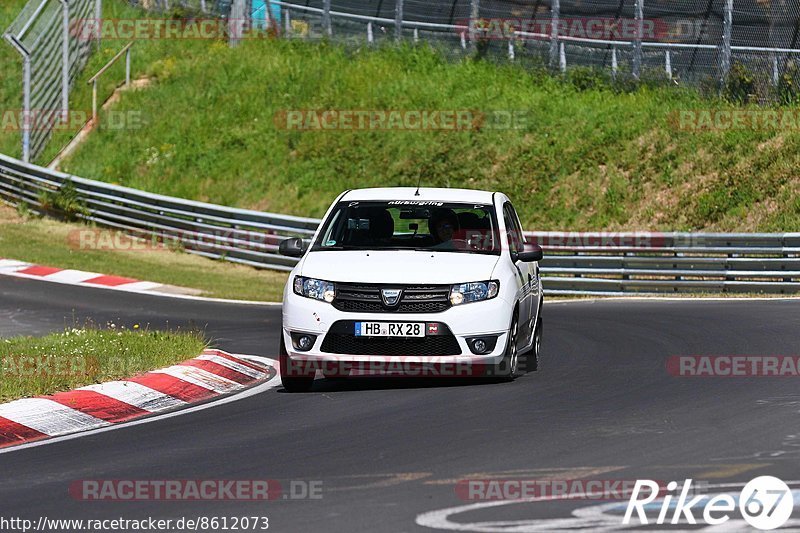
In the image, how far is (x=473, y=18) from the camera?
1363 inches

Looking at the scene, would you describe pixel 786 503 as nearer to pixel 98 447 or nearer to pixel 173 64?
pixel 98 447

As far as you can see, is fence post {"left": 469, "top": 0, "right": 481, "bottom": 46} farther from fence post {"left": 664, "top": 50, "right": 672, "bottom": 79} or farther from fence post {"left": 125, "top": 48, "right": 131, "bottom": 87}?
fence post {"left": 125, "top": 48, "right": 131, "bottom": 87}

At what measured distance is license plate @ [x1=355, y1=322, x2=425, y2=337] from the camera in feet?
36.4

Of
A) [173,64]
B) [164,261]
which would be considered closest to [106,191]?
[164,261]

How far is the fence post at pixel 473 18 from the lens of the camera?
111 ft

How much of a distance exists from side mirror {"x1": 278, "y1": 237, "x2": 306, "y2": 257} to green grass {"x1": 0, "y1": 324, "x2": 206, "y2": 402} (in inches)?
54.0

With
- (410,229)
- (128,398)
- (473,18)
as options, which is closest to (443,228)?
(410,229)

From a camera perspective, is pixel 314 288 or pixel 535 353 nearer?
pixel 314 288

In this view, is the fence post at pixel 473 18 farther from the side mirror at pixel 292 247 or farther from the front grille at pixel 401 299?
the front grille at pixel 401 299

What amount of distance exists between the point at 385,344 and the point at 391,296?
0.39 meters

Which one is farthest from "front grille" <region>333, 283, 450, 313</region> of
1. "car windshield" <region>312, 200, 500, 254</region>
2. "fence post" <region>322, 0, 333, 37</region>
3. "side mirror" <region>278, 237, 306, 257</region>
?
"fence post" <region>322, 0, 333, 37</region>

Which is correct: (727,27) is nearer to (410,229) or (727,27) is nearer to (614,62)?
(614,62)

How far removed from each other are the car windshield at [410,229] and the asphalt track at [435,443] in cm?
119

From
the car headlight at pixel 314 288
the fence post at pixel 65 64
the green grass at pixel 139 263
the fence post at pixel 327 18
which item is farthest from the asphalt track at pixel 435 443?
the fence post at pixel 327 18
